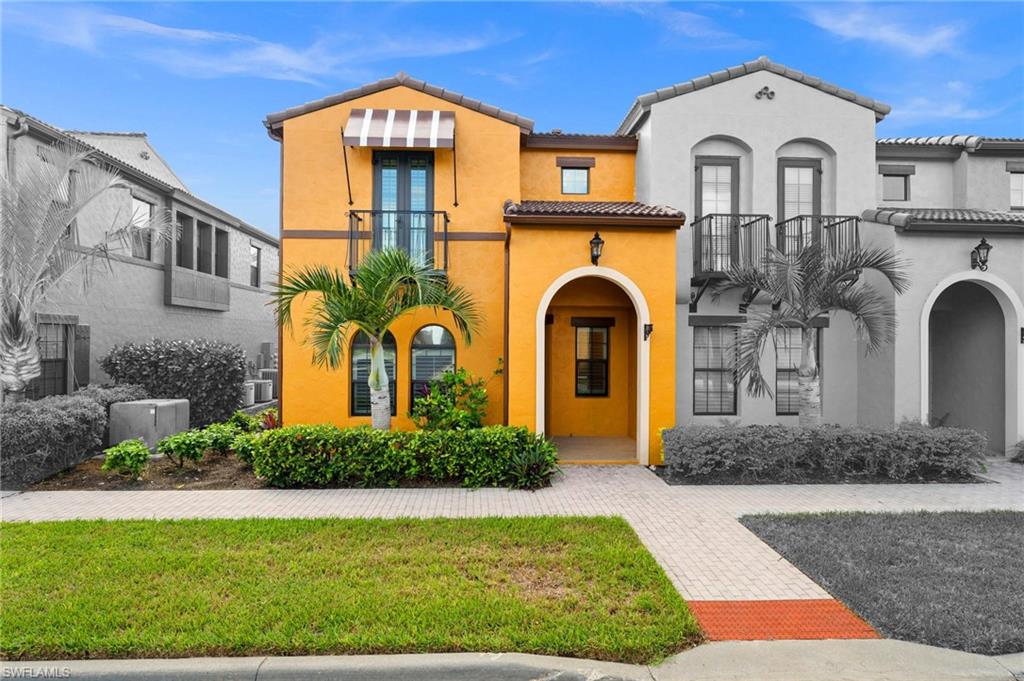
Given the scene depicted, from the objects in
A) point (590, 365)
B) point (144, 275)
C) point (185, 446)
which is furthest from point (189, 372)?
point (590, 365)

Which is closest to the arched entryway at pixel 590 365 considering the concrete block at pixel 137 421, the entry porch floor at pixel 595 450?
the entry porch floor at pixel 595 450

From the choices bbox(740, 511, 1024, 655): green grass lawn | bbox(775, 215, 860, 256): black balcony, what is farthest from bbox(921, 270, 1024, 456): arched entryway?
bbox(740, 511, 1024, 655): green grass lawn

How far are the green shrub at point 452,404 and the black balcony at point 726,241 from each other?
514 cm

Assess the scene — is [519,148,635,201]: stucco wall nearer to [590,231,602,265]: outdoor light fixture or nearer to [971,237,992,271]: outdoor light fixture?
[590,231,602,265]: outdoor light fixture

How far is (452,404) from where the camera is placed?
986 cm

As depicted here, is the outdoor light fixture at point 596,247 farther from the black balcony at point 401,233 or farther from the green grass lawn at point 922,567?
the green grass lawn at point 922,567

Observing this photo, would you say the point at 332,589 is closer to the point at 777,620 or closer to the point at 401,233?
the point at 777,620

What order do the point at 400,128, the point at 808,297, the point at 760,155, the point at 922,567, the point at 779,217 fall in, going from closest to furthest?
the point at 922,567 < the point at 808,297 < the point at 400,128 < the point at 760,155 < the point at 779,217

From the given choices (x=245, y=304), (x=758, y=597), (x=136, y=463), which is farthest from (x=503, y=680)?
(x=245, y=304)

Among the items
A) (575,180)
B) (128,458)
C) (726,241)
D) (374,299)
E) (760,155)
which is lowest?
(128,458)

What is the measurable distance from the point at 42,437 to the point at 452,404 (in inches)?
257

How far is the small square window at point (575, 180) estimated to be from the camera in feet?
39.7

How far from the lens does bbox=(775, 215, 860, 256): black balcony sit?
10992mm

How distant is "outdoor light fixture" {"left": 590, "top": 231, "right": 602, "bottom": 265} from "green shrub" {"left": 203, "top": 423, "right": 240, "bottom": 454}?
24.8ft
